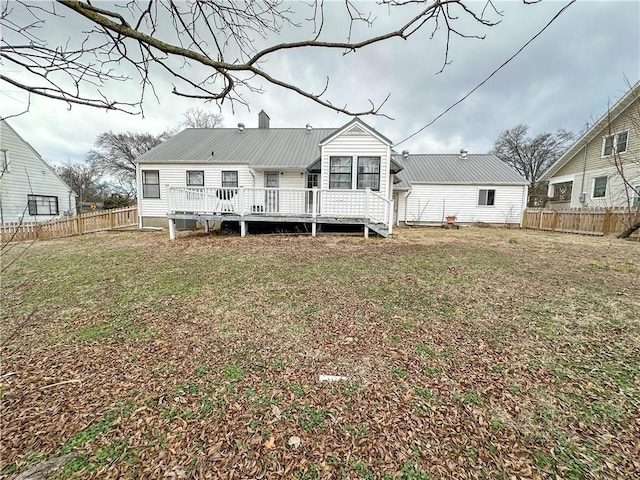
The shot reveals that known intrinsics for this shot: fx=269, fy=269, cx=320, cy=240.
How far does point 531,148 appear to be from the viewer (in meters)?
34.2

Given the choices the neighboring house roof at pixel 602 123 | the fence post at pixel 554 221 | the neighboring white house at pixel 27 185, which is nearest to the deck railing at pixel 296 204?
the neighboring white house at pixel 27 185

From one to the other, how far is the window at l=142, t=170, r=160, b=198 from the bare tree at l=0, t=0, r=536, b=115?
13.3 m

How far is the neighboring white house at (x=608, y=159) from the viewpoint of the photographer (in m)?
13.5

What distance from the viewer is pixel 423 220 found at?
17.0m

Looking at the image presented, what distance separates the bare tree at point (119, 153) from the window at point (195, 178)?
67.3 ft

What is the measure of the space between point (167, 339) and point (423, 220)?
53.3 feet

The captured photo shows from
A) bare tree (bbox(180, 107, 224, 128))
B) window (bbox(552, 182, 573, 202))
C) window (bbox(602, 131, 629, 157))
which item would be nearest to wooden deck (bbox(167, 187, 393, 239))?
window (bbox(602, 131, 629, 157))

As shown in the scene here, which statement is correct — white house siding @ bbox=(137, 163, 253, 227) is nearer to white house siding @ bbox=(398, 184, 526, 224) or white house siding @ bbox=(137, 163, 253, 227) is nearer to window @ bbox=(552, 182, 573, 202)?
white house siding @ bbox=(398, 184, 526, 224)

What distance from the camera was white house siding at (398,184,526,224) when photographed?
16.3 meters

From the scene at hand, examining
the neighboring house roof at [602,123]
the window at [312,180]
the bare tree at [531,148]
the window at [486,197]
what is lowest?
the window at [486,197]

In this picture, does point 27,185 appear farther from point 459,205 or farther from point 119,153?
point 459,205

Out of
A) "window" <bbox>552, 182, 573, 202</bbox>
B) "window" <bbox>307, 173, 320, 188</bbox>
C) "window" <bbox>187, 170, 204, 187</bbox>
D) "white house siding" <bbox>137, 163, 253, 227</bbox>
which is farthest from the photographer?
"window" <bbox>552, 182, 573, 202</bbox>

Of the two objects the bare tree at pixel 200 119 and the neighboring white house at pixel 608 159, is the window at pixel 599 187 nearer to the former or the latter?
the neighboring white house at pixel 608 159

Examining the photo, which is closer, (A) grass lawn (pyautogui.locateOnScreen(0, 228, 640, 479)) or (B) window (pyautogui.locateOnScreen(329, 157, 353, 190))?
(A) grass lawn (pyautogui.locateOnScreen(0, 228, 640, 479))
